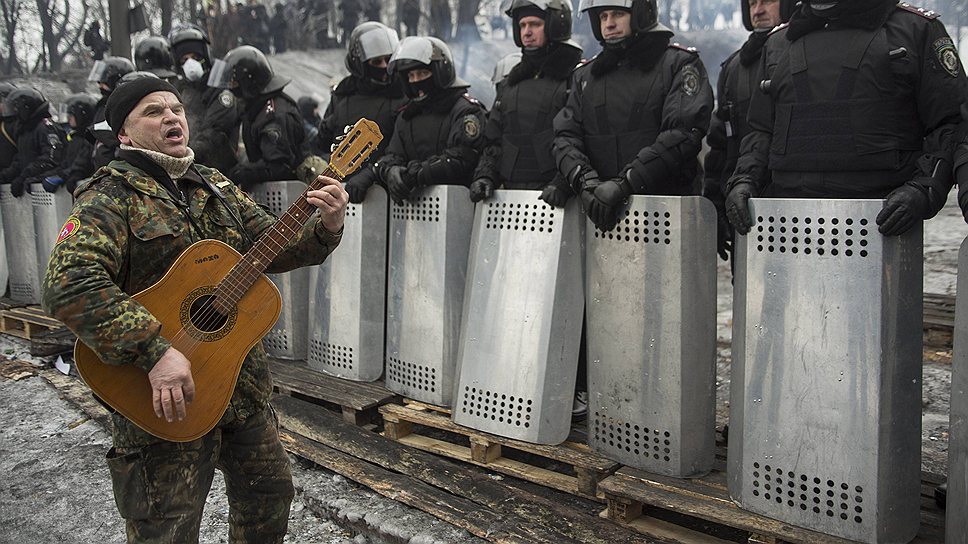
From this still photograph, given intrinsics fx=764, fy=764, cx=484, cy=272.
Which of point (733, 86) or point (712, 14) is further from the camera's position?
point (712, 14)

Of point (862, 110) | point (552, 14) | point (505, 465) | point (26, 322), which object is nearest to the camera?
point (862, 110)

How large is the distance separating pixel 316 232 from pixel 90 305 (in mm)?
755

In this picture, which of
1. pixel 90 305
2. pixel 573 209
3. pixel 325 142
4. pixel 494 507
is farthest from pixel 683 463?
pixel 325 142

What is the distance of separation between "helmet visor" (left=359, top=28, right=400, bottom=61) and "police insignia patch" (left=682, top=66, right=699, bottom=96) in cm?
232

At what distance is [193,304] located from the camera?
236cm

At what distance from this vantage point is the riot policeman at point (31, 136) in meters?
8.02

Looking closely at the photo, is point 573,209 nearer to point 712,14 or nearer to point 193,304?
point 193,304

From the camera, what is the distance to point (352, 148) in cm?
249

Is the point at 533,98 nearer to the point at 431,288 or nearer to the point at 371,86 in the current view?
the point at 431,288

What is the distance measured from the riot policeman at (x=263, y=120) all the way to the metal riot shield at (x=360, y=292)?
912mm

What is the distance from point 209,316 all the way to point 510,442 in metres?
1.79

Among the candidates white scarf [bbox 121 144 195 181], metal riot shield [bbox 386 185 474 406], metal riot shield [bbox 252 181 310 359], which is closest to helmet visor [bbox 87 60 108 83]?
metal riot shield [bbox 252 181 310 359]

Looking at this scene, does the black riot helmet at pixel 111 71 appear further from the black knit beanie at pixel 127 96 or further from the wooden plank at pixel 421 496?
the black knit beanie at pixel 127 96

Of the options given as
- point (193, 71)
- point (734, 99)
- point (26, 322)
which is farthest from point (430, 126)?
point (26, 322)
